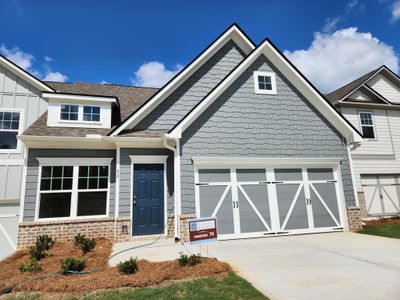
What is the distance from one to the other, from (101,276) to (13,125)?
341 inches

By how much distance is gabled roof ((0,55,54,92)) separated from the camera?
10422 millimetres

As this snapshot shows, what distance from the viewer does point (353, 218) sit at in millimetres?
9312

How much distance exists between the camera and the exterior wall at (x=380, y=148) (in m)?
13.8

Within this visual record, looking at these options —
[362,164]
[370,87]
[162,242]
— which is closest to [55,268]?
[162,242]

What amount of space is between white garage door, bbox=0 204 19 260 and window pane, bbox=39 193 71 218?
120 cm

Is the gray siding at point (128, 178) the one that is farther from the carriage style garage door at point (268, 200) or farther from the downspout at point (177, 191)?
the carriage style garage door at point (268, 200)

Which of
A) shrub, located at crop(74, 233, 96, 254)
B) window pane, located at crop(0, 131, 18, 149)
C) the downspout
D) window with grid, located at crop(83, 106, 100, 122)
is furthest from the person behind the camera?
window with grid, located at crop(83, 106, 100, 122)

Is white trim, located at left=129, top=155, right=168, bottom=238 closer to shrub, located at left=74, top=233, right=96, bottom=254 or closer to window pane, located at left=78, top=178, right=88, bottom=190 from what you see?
window pane, located at left=78, top=178, right=88, bottom=190

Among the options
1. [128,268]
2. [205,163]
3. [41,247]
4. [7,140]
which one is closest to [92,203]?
[41,247]

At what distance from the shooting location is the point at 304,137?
379 inches

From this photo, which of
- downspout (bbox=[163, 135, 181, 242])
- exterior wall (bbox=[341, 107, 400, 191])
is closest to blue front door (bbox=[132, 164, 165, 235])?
downspout (bbox=[163, 135, 181, 242])

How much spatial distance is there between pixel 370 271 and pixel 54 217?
30.0 ft

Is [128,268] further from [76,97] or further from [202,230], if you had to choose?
[76,97]

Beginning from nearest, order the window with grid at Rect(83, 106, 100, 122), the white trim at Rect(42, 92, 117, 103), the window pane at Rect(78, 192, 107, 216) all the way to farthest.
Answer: the window pane at Rect(78, 192, 107, 216) < the white trim at Rect(42, 92, 117, 103) < the window with grid at Rect(83, 106, 100, 122)
